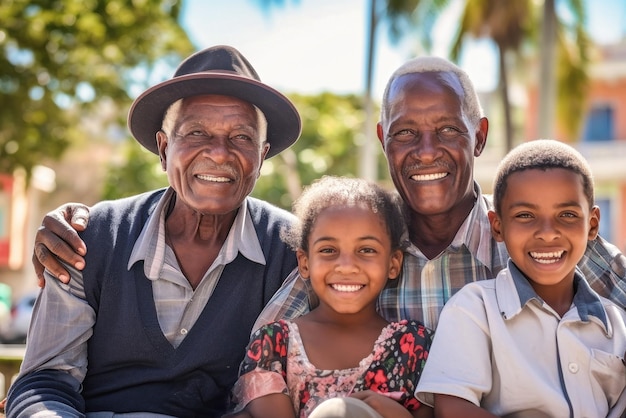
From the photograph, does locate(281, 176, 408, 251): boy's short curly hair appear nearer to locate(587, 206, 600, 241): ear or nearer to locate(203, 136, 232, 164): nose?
locate(203, 136, 232, 164): nose

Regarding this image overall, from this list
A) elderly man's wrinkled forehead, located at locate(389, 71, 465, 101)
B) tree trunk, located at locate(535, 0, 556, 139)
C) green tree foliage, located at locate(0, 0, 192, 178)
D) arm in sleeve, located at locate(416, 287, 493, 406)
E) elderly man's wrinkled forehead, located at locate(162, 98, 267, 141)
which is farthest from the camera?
tree trunk, located at locate(535, 0, 556, 139)

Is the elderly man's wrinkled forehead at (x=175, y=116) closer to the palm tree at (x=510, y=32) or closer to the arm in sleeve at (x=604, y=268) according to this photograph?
the arm in sleeve at (x=604, y=268)

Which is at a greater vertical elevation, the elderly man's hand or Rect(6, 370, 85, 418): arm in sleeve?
the elderly man's hand

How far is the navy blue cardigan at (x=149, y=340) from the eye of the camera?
141 inches

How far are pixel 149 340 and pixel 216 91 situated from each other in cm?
114

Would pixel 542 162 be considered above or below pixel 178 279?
above

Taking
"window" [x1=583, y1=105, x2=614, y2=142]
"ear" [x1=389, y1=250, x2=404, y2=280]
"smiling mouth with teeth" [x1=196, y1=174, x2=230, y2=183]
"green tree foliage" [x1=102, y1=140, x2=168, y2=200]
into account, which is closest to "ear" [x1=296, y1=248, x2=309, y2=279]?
"ear" [x1=389, y1=250, x2=404, y2=280]

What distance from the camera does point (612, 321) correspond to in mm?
3139

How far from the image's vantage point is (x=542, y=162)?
126 inches

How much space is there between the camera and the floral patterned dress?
3223mm

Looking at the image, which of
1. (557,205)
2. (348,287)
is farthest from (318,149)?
(557,205)

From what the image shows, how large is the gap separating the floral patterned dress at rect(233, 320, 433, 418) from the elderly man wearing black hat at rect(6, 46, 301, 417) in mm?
366

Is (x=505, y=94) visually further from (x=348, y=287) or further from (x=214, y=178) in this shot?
(x=348, y=287)

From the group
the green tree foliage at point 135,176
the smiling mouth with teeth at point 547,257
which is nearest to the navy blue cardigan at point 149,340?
the smiling mouth with teeth at point 547,257
